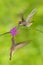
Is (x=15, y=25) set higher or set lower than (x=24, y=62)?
higher

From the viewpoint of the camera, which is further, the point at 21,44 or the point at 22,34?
the point at 22,34

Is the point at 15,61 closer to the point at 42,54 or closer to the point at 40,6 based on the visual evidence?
the point at 42,54

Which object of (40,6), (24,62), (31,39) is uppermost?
(40,6)

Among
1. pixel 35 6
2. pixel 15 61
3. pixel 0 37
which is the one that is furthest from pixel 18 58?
pixel 35 6

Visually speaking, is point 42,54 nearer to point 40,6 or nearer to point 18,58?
point 18,58

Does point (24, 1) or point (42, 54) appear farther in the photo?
point (24, 1)

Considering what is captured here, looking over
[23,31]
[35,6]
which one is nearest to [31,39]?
[23,31]
